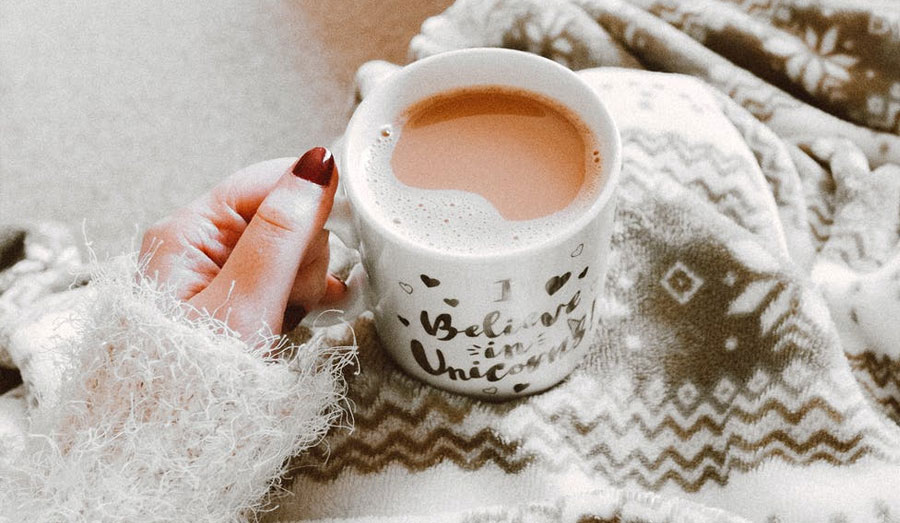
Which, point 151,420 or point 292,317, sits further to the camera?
point 292,317

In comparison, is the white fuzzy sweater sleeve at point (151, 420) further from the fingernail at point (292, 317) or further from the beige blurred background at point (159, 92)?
the beige blurred background at point (159, 92)

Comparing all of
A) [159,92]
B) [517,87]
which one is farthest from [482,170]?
[159,92]

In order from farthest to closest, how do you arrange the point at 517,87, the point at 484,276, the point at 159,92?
the point at 159,92
the point at 517,87
the point at 484,276

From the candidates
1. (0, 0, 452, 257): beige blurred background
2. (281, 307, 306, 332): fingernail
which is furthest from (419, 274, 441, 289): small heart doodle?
(0, 0, 452, 257): beige blurred background

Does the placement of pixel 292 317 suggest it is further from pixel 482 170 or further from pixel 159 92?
pixel 159 92

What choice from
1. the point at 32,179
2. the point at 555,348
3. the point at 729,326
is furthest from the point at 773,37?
the point at 32,179

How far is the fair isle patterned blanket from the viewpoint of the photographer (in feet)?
1.62

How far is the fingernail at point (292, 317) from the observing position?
0.52m

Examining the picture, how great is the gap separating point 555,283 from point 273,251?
0.53 feet

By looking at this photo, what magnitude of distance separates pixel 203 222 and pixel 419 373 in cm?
18

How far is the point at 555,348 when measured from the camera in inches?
18.6

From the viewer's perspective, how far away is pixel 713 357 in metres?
0.55

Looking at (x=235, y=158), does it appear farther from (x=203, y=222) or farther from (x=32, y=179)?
(x=203, y=222)

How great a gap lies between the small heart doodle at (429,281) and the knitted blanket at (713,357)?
0.16 meters
